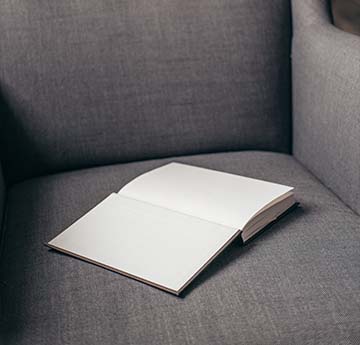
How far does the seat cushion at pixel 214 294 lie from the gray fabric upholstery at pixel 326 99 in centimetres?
9

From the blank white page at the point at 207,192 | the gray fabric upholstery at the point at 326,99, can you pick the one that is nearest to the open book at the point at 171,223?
the blank white page at the point at 207,192

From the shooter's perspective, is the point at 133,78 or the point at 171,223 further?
the point at 133,78

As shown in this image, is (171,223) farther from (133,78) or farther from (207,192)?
(133,78)

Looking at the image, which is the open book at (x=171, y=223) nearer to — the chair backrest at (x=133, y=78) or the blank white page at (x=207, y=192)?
the blank white page at (x=207, y=192)

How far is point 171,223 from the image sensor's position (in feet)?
3.03

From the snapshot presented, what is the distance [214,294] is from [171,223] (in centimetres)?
16

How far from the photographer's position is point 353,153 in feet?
3.41

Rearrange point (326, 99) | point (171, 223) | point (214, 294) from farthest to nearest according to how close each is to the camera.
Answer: point (326, 99) < point (171, 223) < point (214, 294)

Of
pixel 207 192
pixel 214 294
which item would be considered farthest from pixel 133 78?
pixel 214 294

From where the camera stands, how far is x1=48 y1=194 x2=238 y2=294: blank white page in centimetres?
83

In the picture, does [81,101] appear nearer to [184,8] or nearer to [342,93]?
[184,8]

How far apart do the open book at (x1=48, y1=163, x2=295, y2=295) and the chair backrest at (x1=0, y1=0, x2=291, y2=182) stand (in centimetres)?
18

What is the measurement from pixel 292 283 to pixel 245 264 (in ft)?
0.24

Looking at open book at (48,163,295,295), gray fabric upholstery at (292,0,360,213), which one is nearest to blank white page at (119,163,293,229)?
open book at (48,163,295,295)
